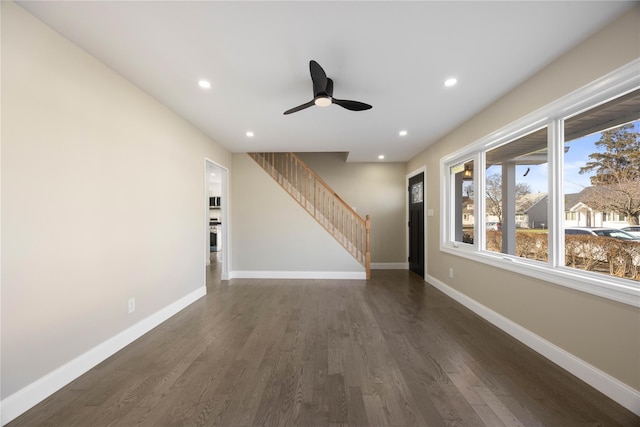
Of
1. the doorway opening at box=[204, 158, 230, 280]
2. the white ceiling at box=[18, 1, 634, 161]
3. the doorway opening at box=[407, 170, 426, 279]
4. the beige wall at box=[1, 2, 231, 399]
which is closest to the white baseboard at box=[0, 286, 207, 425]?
the beige wall at box=[1, 2, 231, 399]

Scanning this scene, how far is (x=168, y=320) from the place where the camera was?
3096mm

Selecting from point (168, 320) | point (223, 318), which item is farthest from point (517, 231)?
point (168, 320)

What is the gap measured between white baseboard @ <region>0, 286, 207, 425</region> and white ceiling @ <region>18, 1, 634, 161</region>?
248cm

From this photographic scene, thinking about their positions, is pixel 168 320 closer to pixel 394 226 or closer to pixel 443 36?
pixel 443 36

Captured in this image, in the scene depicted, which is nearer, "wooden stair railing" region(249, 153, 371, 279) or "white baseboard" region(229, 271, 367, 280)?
"white baseboard" region(229, 271, 367, 280)

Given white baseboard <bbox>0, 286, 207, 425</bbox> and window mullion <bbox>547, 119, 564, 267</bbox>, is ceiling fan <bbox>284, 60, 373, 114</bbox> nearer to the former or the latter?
window mullion <bbox>547, 119, 564, 267</bbox>

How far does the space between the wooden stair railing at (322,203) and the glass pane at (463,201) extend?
1.63m

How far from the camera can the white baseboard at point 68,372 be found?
61.4 inches

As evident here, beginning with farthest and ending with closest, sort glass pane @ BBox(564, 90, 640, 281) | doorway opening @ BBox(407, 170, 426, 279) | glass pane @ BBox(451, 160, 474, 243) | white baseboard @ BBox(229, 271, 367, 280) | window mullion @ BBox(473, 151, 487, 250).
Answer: doorway opening @ BBox(407, 170, 426, 279)
white baseboard @ BBox(229, 271, 367, 280)
glass pane @ BBox(451, 160, 474, 243)
window mullion @ BBox(473, 151, 487, 250)
glass pane @ BBox(564, 90, 640, 281)

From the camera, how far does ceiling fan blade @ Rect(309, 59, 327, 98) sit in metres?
1.96

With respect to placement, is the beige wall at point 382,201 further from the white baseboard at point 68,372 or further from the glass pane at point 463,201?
the white baseboard at point 68,372

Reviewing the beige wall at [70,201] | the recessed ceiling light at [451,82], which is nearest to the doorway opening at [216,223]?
the beige wall at [70,201]

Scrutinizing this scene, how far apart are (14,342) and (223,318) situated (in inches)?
70.8

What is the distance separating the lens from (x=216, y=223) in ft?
30.0
